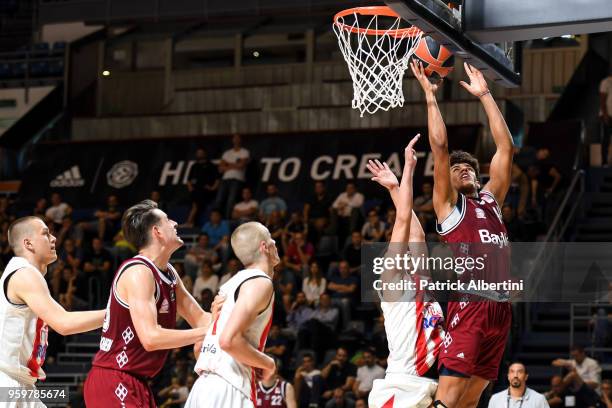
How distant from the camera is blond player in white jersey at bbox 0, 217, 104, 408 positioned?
7512mm

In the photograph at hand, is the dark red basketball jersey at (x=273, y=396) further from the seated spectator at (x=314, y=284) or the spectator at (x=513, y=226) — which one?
the spectator at (x=513, y=226)

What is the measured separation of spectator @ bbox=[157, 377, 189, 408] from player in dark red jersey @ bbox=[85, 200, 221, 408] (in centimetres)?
821

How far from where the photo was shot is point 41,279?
7660 mm

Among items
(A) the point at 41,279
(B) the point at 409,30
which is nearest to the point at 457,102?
(B) the point at 409,30

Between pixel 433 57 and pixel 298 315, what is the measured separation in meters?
8.25

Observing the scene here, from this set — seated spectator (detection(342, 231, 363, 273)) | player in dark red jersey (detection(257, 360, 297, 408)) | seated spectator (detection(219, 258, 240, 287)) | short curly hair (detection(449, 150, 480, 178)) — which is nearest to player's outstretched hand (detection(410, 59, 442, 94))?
short curly hair (detection(449, 150, 480, 178))

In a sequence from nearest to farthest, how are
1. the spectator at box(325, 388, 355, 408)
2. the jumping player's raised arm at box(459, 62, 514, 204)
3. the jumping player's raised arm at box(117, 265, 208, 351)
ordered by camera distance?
1. the jumping player's raised arm at box(117, 265, 208, 351)
2. the jumping player's raised arm at box(459, 62, 514, 204)
3. the spectator at box(325, 388, 355, 408)

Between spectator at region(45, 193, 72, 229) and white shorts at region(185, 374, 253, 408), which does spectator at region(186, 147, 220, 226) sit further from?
white shorts at region(185, 374, 253, 408)

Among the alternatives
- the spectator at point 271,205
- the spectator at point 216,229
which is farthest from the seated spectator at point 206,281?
the spectator at point 271,205

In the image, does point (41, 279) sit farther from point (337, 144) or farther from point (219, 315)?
point (337, 144)

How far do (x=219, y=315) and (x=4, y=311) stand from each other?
1628mm

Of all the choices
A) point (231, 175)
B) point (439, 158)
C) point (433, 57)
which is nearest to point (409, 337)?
point (439, 158)

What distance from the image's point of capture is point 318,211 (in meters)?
18.8

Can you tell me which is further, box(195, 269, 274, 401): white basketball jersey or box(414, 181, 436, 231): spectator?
box(414, 181, 436, 231): spectator
